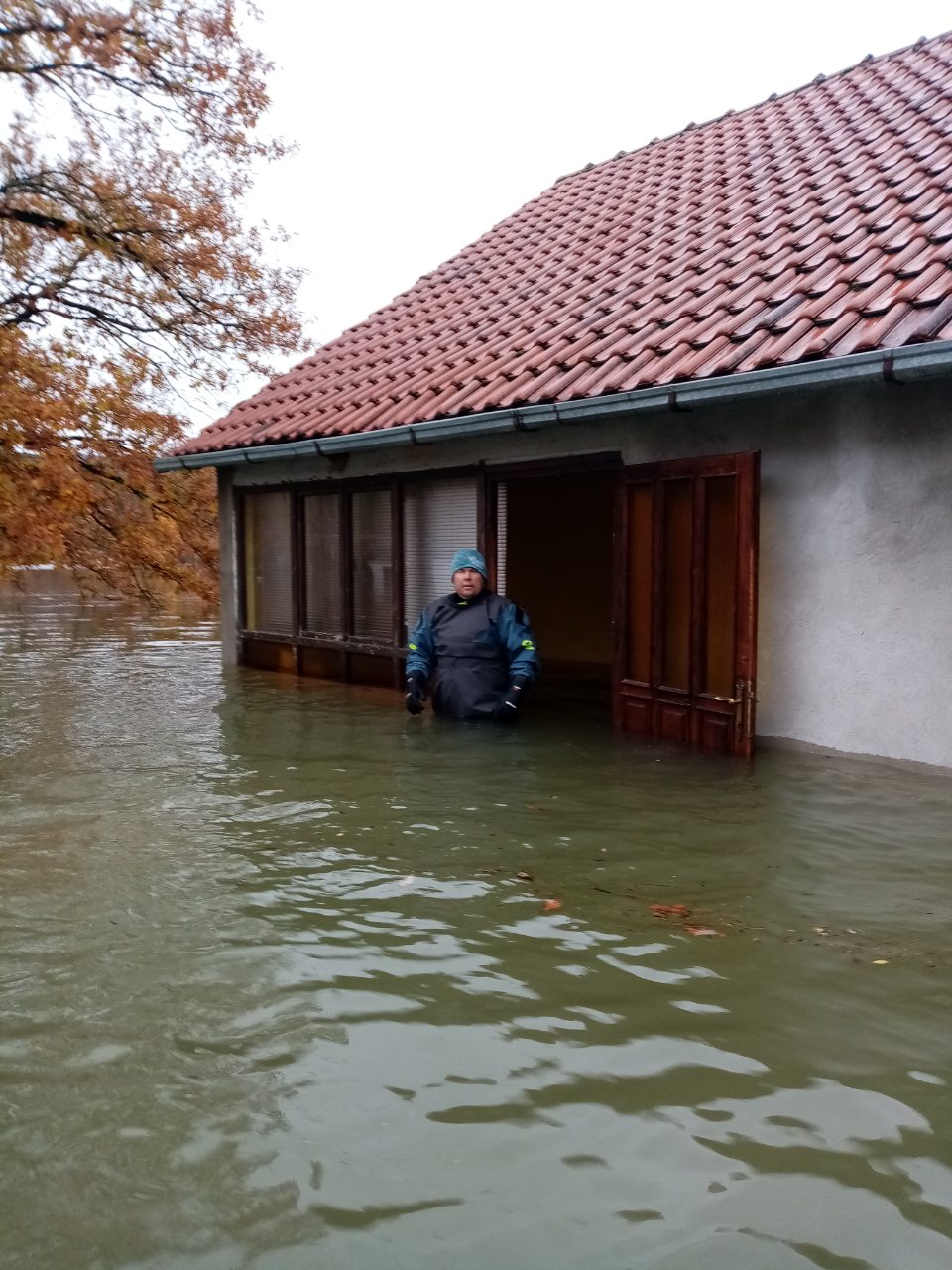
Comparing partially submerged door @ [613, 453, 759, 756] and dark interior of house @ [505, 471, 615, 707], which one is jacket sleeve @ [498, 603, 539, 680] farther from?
dark interior of house @ [505, 471, 615, 707]

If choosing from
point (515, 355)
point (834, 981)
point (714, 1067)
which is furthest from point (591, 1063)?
point (515, 355)

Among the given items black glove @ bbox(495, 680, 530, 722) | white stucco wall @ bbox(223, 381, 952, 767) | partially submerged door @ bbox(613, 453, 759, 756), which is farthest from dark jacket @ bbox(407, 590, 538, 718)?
white stucco wall @ bbox(223, 381, 952, 767)

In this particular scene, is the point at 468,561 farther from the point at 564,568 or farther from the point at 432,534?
the point at 564,568

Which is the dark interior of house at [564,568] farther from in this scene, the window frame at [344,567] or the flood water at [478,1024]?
the flood water at [478,1024]

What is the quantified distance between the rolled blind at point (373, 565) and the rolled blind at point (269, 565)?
1.24 metres

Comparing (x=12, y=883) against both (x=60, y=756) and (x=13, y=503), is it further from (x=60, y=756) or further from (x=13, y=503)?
(x=13, y=503)

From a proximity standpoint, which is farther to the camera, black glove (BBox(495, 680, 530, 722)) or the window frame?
the window frame

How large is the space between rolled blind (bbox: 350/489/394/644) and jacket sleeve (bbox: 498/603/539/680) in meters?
2.43

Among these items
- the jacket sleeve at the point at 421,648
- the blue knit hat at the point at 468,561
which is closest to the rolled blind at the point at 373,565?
the jacket sleeve at the point at 421,648

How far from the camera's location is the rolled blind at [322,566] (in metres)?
12.1

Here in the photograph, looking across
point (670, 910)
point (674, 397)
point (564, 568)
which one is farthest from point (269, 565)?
point (670, 910)

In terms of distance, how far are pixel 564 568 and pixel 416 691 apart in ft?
17.6

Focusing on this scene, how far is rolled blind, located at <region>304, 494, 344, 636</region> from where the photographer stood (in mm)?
12125

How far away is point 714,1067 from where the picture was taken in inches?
128
